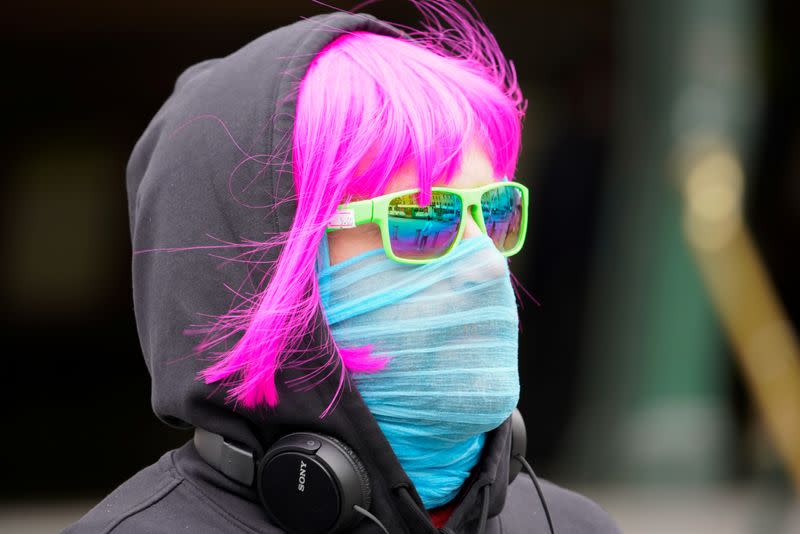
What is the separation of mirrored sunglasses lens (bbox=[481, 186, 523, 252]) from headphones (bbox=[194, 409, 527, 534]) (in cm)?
47

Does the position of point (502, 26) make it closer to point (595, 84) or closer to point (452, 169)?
point (595, 84)

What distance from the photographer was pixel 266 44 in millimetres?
1723

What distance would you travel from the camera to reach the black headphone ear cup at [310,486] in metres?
1.49

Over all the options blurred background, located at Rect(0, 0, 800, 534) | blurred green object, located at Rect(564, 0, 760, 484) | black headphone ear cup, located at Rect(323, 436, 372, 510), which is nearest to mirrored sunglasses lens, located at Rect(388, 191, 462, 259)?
black headphone ear cup, located at Rect(323, 436, 372, 510)

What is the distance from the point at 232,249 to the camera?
159cm

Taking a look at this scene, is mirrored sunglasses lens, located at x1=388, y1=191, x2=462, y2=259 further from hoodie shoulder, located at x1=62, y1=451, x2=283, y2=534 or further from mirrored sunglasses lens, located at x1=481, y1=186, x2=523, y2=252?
hoodie shoulder, located at x1=62, y1=451, x2=283, y2=534

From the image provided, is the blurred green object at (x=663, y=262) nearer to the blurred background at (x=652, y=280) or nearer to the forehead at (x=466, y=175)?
the blurred background at (x=652, y=280)

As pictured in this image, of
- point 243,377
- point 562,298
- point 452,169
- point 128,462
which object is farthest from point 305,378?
point 128,462

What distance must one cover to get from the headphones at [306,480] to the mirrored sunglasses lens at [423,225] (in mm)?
331

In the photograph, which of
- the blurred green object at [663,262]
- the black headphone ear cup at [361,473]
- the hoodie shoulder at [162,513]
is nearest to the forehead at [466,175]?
the black headphone ear cup at [361,473]

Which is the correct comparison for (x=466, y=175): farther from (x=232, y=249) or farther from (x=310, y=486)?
(x=310, y=486)

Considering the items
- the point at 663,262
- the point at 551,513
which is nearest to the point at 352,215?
the point at 551,513

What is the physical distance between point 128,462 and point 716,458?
350cm

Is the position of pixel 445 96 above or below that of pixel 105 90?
above
